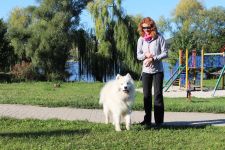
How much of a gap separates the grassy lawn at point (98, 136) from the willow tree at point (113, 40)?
76.6 feet

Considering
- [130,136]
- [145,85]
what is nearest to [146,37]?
[145,85]

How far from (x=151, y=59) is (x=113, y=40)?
24297mm

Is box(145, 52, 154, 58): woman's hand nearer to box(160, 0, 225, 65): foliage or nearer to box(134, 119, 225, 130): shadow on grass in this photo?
box(134, 119, 225, 130): shadow on grass

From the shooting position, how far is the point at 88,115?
11.0 metres

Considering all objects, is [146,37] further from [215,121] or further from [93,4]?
[93,4]

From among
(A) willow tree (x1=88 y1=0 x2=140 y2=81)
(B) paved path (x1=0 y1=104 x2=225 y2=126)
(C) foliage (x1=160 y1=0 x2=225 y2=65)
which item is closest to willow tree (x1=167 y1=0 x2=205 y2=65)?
(C) foliage (x1=160 y1=0 x2=225 y2=65)

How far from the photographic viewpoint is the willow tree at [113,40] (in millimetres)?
32781

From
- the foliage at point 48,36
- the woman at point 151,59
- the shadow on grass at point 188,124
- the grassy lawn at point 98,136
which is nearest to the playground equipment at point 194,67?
the foliage at point 48,36

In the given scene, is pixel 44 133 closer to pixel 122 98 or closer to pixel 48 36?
Answer: pixel 122 98

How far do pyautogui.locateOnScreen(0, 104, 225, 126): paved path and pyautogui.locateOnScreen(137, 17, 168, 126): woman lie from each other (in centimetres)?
74

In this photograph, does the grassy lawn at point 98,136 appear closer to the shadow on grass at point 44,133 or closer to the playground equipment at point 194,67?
the shadow on grass at point 44,133

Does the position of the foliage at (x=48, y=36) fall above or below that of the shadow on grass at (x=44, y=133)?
above

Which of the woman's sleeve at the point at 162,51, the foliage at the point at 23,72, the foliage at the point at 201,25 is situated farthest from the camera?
the foliage at the point at 201,25

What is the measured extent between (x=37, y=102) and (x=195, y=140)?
682cm
